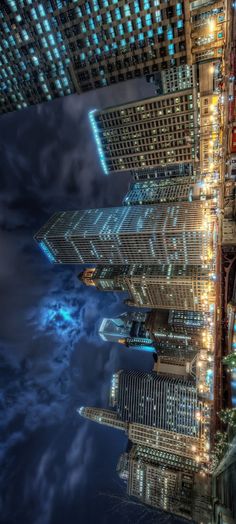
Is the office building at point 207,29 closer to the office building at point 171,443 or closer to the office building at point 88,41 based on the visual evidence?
the office building at point 88,41

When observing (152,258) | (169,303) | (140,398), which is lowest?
(140,398)

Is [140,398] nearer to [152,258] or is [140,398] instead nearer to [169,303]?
[169,303]

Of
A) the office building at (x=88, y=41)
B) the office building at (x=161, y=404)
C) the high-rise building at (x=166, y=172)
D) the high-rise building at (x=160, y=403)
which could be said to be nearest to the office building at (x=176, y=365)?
the office building at (x=161, y=404)

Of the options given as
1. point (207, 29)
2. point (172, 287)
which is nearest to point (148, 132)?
point (207, 29)

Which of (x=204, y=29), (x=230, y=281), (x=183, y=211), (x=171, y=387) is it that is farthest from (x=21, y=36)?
(x=171, y=387)

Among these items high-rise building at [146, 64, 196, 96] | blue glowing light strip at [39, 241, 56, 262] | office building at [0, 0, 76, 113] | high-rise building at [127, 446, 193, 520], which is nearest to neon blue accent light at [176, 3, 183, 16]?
office building at [0, 0, 76, 113]

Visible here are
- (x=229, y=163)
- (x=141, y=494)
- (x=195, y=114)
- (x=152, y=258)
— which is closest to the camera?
(x=229, y=163)
